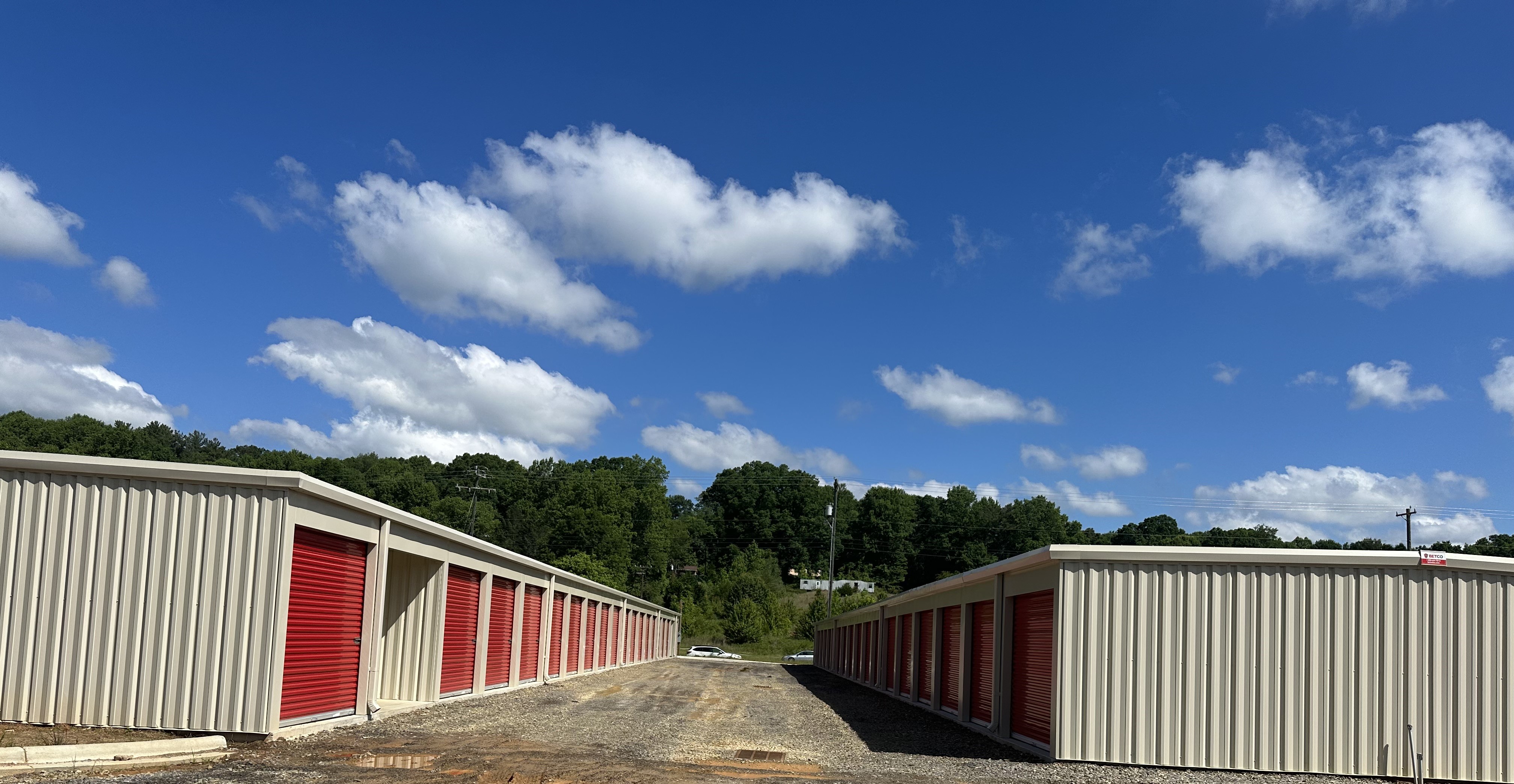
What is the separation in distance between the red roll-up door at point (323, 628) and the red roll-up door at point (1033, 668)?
34.9ft

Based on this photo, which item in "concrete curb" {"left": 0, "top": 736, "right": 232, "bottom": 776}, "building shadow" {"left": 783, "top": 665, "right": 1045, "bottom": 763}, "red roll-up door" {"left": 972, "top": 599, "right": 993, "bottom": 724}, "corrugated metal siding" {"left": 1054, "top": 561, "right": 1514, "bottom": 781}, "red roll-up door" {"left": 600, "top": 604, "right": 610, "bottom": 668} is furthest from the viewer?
"red roll-up door" {"left": 600, "top": 604, "right": 610, "bottom": 668}

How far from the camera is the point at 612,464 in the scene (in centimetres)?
12362

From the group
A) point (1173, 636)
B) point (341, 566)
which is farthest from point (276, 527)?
point (1173, 636)

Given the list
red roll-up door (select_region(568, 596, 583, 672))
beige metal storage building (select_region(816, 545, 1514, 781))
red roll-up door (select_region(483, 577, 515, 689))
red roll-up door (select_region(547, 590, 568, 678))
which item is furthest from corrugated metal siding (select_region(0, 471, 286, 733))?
red roll-up door (select_region(568, 596, 583, 672))

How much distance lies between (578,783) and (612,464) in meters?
113

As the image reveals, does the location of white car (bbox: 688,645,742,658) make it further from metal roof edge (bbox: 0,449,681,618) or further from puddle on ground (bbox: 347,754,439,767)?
metal roof edge (bbox: 0,449,681,618)

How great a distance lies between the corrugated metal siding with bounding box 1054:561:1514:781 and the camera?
1433cm

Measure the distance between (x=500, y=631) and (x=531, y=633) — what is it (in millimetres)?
3352

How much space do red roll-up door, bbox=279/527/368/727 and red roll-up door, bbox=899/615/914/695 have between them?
15583 millimetres

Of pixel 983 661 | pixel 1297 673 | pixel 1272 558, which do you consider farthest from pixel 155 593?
pixel 1297 673

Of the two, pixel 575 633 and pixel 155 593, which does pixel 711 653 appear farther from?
pixel 155 593

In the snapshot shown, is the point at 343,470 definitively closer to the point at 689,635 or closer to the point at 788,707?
the point at 689,635

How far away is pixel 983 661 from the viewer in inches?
766

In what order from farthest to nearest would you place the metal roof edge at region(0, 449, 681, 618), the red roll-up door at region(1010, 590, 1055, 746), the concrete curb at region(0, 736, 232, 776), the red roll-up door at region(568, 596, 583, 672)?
the red roll-up door at region(568, 596, 583, 672), the red roll-up door at region(1010, 590, 1055, 746), the metal roof edge at region(0, 449, 681, 618), the concrete curb at region(0, 736, 232, 776)
